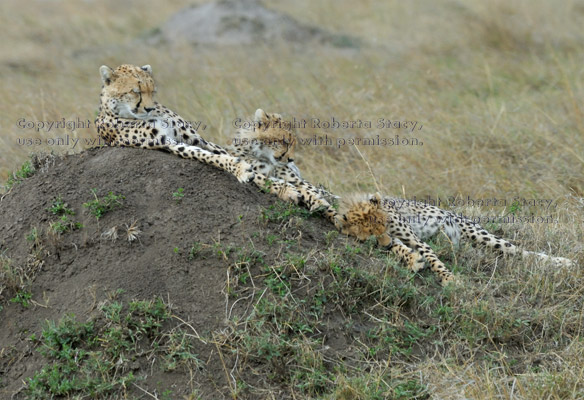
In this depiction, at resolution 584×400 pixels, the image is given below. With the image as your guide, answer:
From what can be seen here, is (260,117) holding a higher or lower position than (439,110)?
higher

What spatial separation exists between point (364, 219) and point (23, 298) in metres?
1.89

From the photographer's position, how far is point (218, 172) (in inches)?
177

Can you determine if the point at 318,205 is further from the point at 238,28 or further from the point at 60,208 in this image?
the point at 238,28

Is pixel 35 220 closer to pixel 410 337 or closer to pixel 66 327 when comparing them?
pixel 66 327

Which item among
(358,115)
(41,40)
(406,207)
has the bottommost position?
(41,40)

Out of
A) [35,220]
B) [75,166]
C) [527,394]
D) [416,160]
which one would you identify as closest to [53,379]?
[35,220]

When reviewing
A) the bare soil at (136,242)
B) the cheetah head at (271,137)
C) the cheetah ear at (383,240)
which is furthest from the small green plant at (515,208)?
the bare soil at (136,242)

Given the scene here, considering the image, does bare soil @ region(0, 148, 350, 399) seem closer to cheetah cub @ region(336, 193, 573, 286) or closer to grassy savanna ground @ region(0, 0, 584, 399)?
cheetah cub @ region(336, 193, 573, 286)

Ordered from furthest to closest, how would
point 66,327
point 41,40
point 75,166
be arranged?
point 41,40 → point 75,166 → point 66,327

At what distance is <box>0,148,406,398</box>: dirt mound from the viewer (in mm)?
3621

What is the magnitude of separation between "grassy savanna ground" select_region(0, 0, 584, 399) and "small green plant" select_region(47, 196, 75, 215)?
5.94 ft

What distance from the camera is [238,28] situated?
12484 millimetres

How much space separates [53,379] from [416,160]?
4.09 metres

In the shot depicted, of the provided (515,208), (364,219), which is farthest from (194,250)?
(515,208)
